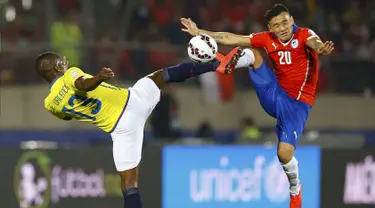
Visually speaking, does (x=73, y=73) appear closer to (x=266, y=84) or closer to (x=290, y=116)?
(x=266, y=84)

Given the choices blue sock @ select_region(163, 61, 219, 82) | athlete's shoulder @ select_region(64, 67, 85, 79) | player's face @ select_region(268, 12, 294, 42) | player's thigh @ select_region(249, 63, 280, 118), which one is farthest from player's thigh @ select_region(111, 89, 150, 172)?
player's face @ select_region(268, 12, 294, 42)

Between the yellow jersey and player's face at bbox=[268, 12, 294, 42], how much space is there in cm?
168

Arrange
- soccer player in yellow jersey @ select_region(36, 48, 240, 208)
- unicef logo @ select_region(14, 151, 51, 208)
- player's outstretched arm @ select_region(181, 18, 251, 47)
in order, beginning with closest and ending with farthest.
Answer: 1. soccer player in yellow jersey @ select_region(36, 48, 240, 208)
2. player's outstretched arm @ select_region(181, 18, 251, 47)
3. unicef logo @ select_region(14, 151, 51, 208)

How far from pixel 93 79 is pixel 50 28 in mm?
6430

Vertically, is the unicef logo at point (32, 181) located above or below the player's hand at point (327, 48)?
below

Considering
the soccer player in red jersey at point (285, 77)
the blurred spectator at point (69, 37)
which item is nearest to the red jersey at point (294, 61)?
the soccer player in red jersey at point (285, 77)

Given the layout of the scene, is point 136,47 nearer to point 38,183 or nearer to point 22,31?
point 22,31

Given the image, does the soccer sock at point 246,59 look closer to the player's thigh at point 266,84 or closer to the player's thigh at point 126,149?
the player's thigh at point 266,84

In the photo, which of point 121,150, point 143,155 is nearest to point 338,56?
point 143,155

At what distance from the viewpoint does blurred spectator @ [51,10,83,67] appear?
668 inches

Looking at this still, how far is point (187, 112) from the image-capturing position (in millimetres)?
17859

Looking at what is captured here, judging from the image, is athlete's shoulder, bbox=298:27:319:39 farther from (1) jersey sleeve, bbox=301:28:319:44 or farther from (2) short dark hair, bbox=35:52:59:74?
(2) short dark hair, bbox=35:52:59:74

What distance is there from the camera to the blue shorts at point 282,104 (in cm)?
1213

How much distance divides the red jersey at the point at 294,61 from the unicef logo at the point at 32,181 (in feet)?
13.5
